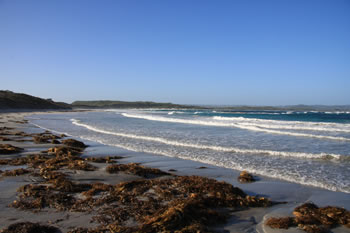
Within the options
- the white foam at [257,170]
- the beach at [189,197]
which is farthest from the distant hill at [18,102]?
the beach at [189,197]

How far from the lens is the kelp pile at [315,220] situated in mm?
3953

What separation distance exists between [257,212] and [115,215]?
2544mm

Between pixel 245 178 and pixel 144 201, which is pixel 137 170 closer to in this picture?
pixel 144 201

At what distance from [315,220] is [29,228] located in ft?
14.6

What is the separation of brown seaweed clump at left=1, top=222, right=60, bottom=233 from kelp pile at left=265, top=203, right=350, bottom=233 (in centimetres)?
336

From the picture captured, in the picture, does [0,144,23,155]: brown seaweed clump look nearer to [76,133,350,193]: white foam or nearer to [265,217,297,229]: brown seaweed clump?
[76,133,350,193]: white foam

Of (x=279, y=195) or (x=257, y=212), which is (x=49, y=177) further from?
(x=279, y=195)

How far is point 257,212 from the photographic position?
182 inches

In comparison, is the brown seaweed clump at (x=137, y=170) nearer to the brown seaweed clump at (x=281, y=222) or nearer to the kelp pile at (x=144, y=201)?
the kelp pile at (x=144, y=201)

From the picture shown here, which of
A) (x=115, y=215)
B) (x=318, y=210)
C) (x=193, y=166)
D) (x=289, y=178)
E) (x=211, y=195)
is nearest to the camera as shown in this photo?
(x=115, y=215)

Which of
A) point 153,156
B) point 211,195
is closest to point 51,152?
point 153,156

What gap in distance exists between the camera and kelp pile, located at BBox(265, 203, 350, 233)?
3953 millimetres

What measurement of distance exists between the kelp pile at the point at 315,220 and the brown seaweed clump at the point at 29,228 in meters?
3.36

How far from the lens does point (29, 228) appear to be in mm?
3615
